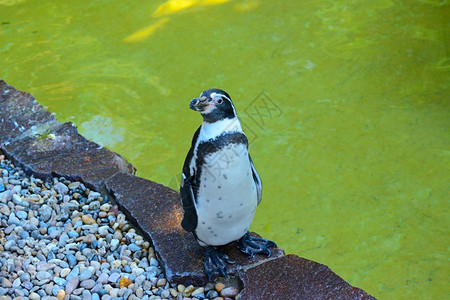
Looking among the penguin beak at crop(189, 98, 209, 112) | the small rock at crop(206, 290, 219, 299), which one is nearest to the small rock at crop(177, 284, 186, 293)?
the small rock at crop(206, 290, 219, 299)

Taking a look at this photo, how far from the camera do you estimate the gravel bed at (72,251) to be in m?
2.23

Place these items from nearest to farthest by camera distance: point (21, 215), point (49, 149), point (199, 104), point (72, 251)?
point (199, 104) → point (72, 251) → point (21, 215) → point (49, 149)

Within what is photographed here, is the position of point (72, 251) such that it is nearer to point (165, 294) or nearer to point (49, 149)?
point (165, 294)

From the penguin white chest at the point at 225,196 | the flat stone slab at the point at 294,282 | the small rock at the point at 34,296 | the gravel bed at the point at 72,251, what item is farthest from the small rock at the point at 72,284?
the flat stone slab at the point at 294,282

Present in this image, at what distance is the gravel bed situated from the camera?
7.31 ft

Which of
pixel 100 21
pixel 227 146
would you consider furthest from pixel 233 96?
pixel 227 146

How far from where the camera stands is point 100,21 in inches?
202

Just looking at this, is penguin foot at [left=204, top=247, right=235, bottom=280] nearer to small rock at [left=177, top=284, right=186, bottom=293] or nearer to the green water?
small rock at [left=177, top=284, right=186, bottom=293]

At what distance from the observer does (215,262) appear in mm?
2229

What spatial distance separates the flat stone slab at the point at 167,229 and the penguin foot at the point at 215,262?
0.03 meters

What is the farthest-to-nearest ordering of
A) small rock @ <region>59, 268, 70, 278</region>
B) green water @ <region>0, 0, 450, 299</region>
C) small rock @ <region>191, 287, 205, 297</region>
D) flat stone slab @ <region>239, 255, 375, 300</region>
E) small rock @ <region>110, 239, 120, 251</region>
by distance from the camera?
green water @ <region>0, 0, 450, 299</region>, small rock @ <region>110, 239, 120, 251</region>, small rock @ <region>59, 268, 70, 278</region>, small rock @ <region>191, 287, 205, 297</region>, flat stone slab @ <region>239, 255, 375, 300</region>

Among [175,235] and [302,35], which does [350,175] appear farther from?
[302,35]

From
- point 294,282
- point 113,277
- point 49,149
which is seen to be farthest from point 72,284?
point 49,149

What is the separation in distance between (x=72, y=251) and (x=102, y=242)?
0.14m
